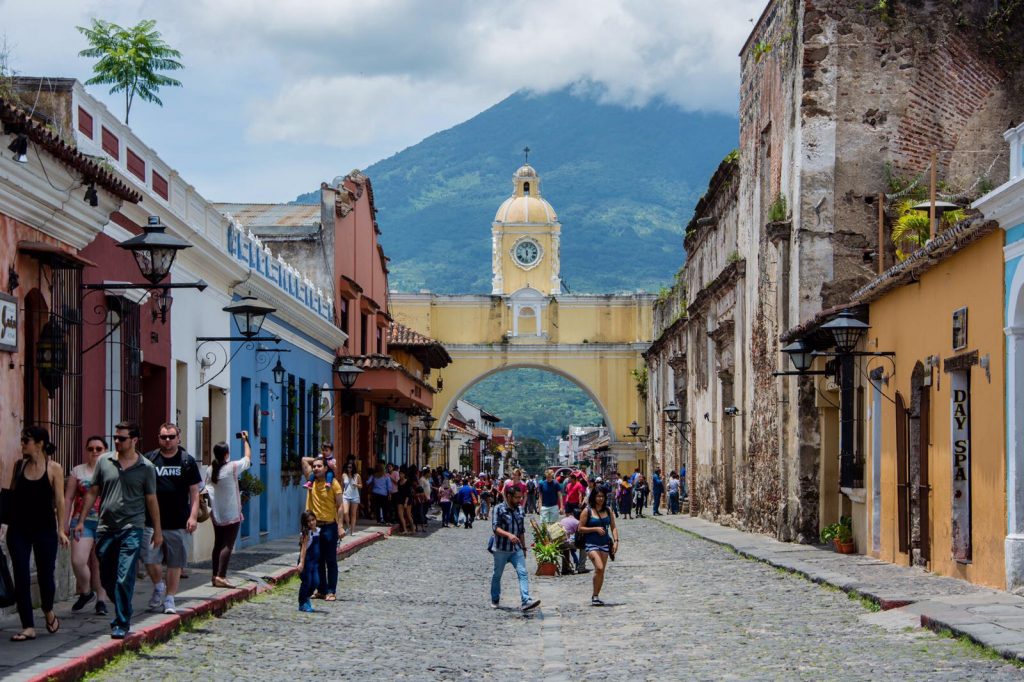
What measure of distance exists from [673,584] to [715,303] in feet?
52.2

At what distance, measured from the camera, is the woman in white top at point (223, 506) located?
512 inches

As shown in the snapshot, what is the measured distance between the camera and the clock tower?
73.4 metres

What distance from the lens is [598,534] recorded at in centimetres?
1346

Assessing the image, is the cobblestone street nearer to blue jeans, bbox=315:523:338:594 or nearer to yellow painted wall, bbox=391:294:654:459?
blue jeans, bbox=315:523:338:594

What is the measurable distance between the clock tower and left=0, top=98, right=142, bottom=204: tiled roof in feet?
198

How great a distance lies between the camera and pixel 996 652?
8961 mm

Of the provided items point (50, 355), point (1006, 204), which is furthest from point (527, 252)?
point (50, 355)

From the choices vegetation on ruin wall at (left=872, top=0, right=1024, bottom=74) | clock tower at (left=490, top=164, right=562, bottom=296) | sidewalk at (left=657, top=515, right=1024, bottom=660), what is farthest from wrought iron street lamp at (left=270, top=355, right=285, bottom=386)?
clock tower at (left=490, top=164, right=562, bottom=296)

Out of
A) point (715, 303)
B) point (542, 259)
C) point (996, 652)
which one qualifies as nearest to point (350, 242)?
point (715, 303)

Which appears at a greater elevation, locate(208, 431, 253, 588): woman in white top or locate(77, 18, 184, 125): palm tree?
locate(77, 18, 184, 125): palm tree

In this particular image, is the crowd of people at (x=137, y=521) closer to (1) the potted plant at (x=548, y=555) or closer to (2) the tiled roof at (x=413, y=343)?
(1) the potted plant at (x=548, y=555)

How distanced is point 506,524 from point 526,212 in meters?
62.9

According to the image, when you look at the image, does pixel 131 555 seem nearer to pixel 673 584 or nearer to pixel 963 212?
pixel 673 584

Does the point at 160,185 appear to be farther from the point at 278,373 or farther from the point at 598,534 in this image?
the point at 278,373
